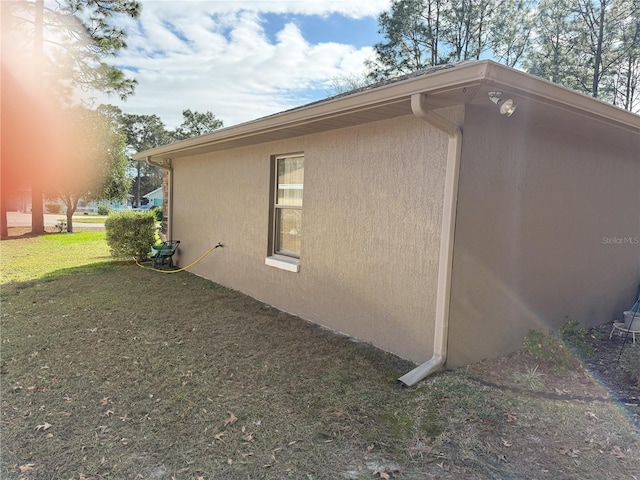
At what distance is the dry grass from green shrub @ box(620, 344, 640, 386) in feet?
1.83

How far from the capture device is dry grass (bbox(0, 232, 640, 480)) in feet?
8.07

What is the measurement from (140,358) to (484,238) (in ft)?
11.9

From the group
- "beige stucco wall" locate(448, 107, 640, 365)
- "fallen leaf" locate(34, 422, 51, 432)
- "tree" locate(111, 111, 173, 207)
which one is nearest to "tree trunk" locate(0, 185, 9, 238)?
"fallen leaf" locate(34, 422, 51, 432)

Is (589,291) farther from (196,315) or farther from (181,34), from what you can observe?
(181,34)

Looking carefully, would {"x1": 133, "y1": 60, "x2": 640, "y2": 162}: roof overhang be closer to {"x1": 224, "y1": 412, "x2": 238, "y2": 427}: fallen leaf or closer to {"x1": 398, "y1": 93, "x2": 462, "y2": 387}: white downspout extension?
{"x1": 398, "y1": 93, "x2": 462, "y2": 387}: white downspout extension

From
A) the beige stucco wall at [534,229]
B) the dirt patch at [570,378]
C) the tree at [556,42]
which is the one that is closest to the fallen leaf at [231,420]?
the beige stucco wall at [534,229]

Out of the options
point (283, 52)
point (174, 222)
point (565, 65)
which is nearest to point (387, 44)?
point (565, 65)

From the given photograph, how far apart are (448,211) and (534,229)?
4.73 ft

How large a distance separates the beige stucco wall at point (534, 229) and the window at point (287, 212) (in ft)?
8.32

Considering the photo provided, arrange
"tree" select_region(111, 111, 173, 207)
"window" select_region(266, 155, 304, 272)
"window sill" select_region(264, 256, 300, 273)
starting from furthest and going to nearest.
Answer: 1. "tree" select_region(111, 111, 173, 207)
2. "window" select_region(266, 155, 304, 272)
3. "window sill" select_region(264, 256, 300, 273)

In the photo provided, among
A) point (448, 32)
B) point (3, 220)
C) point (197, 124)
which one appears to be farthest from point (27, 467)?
point (197, 124)

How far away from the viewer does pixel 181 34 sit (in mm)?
8164

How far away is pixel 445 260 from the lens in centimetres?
362

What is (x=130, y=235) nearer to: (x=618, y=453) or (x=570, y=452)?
(x=570, y=452)
